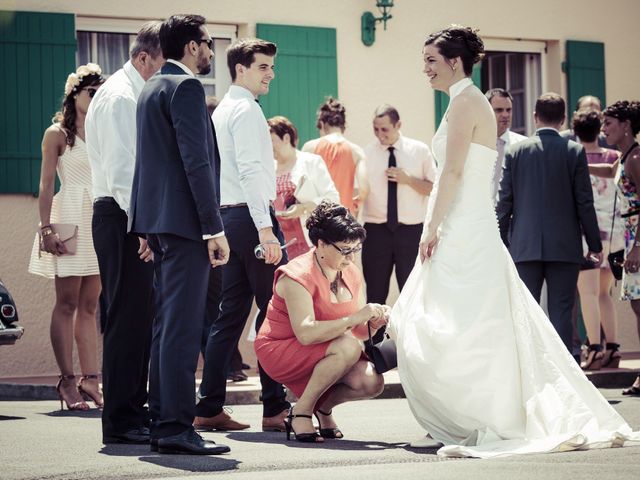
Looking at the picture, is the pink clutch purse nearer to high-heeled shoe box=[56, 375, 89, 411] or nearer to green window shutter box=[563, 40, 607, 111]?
high-heeled shoe box=[56, 375, 89, 411]

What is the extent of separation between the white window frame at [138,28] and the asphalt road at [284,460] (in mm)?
4759

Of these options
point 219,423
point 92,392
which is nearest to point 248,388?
point 92,392

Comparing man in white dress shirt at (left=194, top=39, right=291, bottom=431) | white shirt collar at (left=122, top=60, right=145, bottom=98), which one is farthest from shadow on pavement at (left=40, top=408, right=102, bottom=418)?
white shirt collar at (left=122, top=60, right=145, bottom=98)

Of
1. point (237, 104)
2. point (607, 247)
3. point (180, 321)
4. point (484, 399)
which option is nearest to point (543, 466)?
point (484, 399)

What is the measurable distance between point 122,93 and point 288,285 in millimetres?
1331

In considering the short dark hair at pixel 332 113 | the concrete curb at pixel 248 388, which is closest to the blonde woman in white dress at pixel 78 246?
the concrete curb at pixel 248 388

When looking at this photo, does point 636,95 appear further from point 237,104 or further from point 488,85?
point 237,104

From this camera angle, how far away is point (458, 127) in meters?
6.82

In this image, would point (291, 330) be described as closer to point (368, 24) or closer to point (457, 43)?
point (457, 43)

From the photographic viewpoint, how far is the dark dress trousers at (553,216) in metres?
9.10

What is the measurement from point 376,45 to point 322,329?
6165 millimetres

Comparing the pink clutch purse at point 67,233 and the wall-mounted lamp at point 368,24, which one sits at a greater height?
the wall-mounted lamp at point 368,24

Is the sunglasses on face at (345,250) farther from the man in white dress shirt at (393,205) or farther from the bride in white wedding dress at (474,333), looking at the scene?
the man in white dress shirt at (393,205)

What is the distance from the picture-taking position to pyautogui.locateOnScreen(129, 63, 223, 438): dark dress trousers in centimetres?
629
